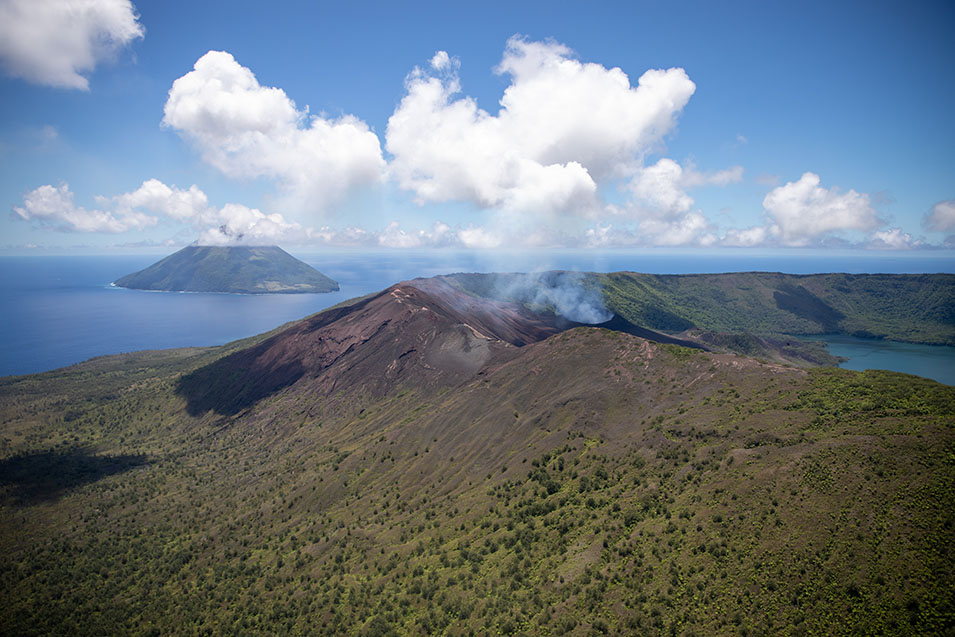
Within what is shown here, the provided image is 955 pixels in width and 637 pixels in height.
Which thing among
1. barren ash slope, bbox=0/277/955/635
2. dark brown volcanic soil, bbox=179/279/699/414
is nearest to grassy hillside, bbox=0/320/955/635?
barren ash slope, bbox=0/277/955/635

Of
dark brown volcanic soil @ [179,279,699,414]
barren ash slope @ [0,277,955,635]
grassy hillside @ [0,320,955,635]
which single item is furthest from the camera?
dark brown volcanic soil @ [179,279,699,414]

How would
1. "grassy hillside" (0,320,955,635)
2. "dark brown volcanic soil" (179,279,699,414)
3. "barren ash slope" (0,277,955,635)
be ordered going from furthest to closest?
1. "dark brown volcanic soil" (179,279,699,414)
2. "barren ash slope" (0,277,955,635)
3. "grassy hillside" (0,320,955,635)

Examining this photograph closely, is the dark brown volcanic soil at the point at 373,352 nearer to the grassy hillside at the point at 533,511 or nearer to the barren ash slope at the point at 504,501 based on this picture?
the barren ash slope at the point at 504,501

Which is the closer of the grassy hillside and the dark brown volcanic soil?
the grassy hillside

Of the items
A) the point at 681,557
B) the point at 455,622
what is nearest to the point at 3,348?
the point at 455,622

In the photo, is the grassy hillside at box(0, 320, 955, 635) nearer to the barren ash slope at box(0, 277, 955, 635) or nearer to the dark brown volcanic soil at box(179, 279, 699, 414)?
the barren ash slope at box(0, 277, 955, 635)

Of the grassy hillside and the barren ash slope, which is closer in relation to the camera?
the grassy hillside

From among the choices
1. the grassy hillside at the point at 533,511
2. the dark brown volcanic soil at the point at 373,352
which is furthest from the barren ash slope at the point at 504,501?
the dark brown volcanic soil at the point at 373,352
